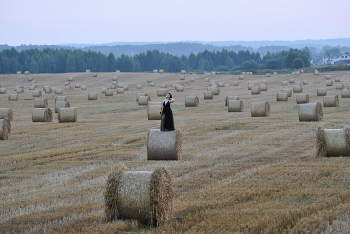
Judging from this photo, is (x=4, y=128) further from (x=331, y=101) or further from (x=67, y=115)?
(x=331, y=101)

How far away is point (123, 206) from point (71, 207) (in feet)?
6.46

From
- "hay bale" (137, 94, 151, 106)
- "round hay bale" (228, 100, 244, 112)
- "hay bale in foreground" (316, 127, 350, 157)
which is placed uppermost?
"hay bale in foreground" (316, 127, 350, 157)

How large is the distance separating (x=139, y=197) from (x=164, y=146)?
767cm

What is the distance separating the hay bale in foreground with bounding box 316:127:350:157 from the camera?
17172 millimetres

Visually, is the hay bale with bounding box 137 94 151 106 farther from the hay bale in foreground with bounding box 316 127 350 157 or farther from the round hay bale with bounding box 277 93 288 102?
the hay bale in foreground with bounding box 316 127 350 157

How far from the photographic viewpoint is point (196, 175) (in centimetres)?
1546

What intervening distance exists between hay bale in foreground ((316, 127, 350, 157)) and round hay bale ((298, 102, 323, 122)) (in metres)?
10.5

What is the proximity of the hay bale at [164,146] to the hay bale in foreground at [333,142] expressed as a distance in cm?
415

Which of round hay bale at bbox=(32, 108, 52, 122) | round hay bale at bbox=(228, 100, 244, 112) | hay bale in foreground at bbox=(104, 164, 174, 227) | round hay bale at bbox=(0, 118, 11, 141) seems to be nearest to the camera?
hay bale in foreground at bbox=(104, 164, 174, 227)

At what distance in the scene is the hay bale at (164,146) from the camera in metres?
17.9

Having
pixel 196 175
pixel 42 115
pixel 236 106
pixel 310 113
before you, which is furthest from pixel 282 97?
pixel 196 175

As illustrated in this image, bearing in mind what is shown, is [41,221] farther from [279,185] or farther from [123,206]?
[279,185]

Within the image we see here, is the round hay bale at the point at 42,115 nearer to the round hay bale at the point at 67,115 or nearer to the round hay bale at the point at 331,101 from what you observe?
the round hay bale at the point at 67,115

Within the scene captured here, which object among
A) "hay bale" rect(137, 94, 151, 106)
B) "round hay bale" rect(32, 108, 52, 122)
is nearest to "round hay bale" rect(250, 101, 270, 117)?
"round hay bale" rect(32, 108, 52, 122)
